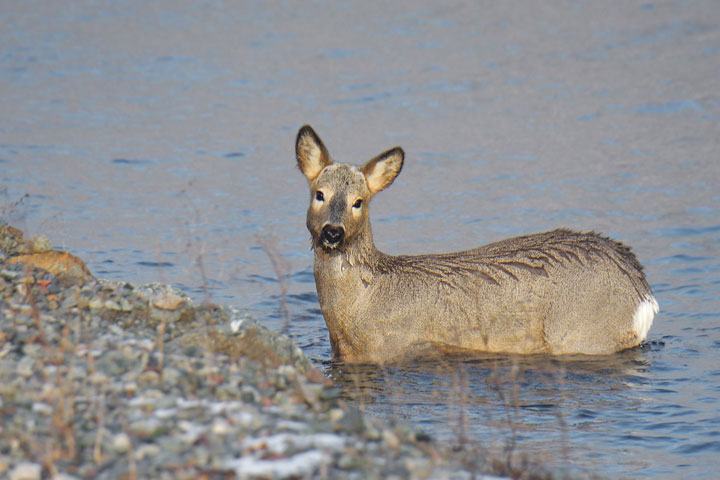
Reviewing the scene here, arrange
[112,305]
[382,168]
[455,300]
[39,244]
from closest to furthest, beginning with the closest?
1. [112,305]
2. [39,244]
3. [455,300]
4. [382,168]

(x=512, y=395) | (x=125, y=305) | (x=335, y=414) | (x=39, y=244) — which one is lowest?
(x=512, y=395)

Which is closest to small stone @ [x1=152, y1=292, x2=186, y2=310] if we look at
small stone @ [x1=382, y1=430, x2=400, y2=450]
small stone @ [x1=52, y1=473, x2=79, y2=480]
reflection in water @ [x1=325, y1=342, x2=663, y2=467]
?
reflection in water @ [x1=325, y1=342, x2=663, y2=467]

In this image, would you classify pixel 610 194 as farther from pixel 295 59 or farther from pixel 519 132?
pixel 295 59

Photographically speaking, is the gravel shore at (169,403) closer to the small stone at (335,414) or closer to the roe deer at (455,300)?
the small stone at (335,414)

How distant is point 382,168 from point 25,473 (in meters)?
5.51

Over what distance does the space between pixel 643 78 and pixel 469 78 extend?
3198 millimetres

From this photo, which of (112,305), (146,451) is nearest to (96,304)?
(112,305)

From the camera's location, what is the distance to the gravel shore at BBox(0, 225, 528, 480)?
5301 mm

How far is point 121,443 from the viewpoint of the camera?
17.8ft

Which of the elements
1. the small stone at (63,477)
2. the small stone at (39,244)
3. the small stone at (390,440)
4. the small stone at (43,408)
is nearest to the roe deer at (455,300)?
the small stone at (39,244)

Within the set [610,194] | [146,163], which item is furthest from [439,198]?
[146,163]

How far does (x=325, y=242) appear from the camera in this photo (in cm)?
944

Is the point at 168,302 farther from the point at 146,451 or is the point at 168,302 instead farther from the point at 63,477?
the point at 63,477

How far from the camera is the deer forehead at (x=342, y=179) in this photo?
31.6 ft
